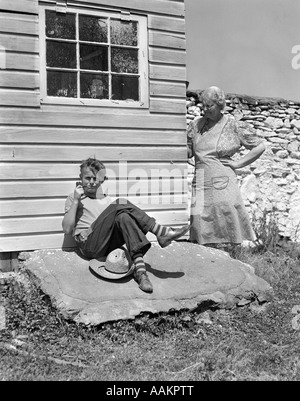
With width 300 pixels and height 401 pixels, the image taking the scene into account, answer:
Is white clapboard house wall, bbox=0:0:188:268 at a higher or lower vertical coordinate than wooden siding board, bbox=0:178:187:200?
higher

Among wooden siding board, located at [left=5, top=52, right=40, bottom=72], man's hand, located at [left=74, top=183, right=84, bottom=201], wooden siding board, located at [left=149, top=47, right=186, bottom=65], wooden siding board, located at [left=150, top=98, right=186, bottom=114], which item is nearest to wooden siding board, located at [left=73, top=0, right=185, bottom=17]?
wooden siding board, located at [left=149, top=47, right=186, bottom=65]

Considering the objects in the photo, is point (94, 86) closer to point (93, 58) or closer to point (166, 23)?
point (93, 58)

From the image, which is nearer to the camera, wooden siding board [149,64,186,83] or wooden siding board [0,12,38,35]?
wooden siding board [0,12,38,35]

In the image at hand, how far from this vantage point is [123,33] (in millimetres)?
6668

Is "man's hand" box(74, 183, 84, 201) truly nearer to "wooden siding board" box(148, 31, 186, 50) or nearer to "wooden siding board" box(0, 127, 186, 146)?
"wooden siding board" box(0, 127, 186, 146)

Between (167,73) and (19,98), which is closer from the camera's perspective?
(19,98)

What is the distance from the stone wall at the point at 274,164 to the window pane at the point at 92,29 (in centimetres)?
349

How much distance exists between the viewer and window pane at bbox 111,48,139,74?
6617 millimetres

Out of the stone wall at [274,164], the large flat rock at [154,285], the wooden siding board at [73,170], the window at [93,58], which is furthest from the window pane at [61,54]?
the stone wall at [274,164]

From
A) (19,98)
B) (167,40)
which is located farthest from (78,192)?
(167,40)

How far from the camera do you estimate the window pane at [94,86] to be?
21.2 ft

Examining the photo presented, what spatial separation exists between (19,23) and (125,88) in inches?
54.8

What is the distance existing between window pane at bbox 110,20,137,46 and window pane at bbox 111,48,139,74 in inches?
3.6
